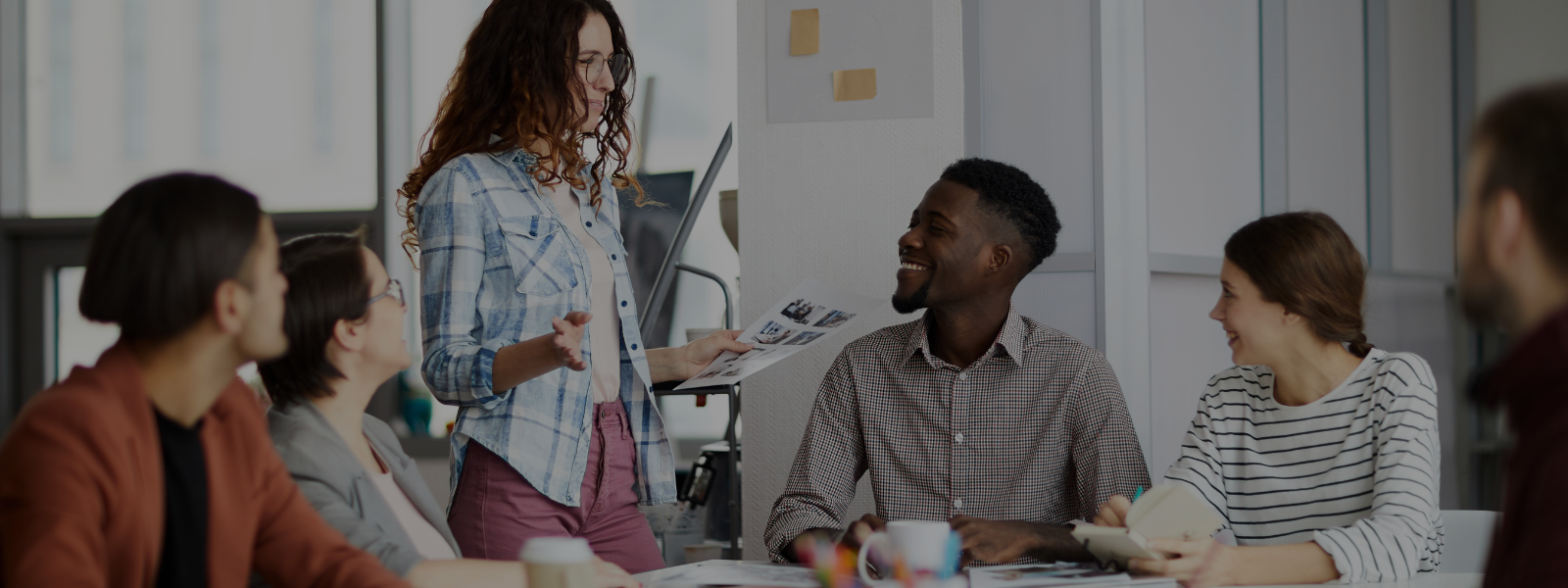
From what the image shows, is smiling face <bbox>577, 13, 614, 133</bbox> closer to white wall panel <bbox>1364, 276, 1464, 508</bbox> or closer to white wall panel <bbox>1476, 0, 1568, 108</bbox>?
white wall panel <bbox>1364, 276, 1464, 508</bbox>

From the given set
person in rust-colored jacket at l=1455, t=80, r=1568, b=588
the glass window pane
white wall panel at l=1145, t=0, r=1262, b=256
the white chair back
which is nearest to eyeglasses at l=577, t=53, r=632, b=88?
white wall panel at l=1145, t=0, r=1262, b=256

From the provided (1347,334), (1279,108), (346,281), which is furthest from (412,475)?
(1279,108)

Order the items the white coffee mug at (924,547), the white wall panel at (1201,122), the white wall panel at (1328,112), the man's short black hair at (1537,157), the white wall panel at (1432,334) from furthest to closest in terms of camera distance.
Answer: the white wall panel at (1432,334), the white wall panel at (1328,112), the white wall panel at (1201,122), the white coffee mug at (924,547), the man's short black hair at (1537,157)

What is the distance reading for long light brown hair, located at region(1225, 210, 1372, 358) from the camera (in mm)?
1671

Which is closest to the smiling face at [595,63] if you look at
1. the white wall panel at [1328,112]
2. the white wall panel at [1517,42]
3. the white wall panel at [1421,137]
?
the white wall panel at [1328,112]

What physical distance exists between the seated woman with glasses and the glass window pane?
12.1 ft

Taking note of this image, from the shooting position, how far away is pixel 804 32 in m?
2.41

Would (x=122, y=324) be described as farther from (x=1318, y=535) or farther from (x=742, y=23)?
(x=742, y=23)

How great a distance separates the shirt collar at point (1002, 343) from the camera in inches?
74.9

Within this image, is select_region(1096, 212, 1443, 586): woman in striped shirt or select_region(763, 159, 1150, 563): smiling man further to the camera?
select_region(763, 159, 1150, 563): smiling man

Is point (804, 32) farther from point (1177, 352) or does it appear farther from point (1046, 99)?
point (1177, 352)

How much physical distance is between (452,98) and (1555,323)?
1.54 m

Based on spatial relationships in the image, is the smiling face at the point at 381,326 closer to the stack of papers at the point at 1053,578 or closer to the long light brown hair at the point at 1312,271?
the stack of papers at the point at 1053,578

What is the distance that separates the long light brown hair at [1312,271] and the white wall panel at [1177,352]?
68 cm
